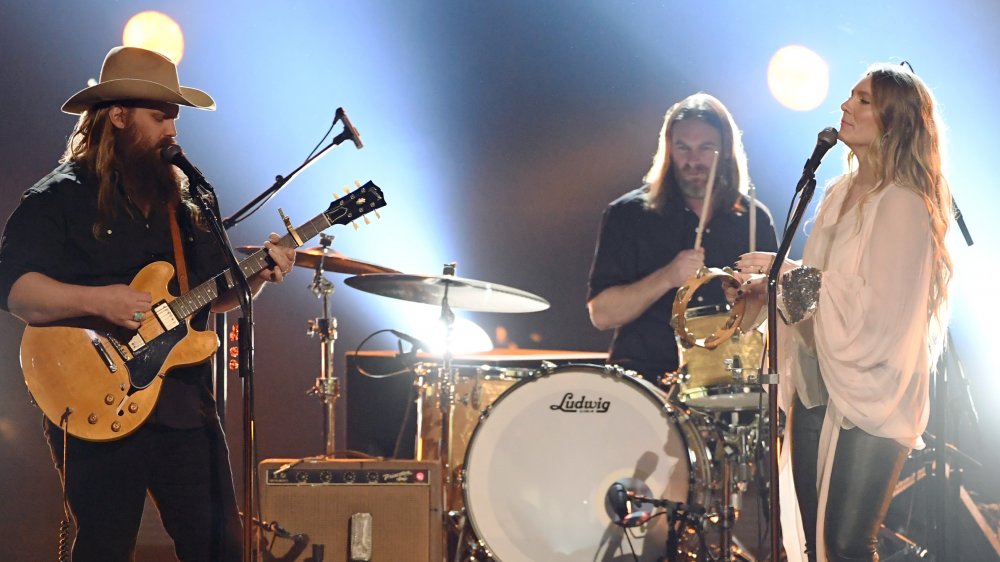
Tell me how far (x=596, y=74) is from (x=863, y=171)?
10.4 feet

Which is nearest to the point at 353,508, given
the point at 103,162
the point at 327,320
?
the point at 327,320

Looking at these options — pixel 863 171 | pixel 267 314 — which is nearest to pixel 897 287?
pixel 863 171

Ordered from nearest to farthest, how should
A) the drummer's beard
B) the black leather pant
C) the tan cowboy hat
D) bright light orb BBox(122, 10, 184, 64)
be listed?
the black leather pant, the tan cowboy hat, the drummer's beard, bright light orb BBox(122, 10, 184, 64)

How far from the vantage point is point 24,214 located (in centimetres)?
321

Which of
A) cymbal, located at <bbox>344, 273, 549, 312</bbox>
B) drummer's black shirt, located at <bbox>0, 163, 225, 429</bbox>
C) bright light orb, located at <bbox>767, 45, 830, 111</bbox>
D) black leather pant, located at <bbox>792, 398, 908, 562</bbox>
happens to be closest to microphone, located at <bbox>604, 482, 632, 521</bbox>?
cymbal, located at <bbox>344, 273, 549, 312</bbox>

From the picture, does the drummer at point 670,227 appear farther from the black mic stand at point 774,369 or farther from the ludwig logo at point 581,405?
the black mic stand at point 774,369

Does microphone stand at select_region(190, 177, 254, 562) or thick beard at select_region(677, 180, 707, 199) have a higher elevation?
thick beard at select_region(677, 180, 707, 199)

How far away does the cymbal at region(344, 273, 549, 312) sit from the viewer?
14.9 feet

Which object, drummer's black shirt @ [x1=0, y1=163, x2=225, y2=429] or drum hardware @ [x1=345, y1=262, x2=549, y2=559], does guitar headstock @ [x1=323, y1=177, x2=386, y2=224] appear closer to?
drummer's black shirt @ [x1=0, y1=163, x2=225, y2=429]

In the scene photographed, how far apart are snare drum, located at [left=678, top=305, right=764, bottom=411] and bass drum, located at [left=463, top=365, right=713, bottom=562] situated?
0.53 feet

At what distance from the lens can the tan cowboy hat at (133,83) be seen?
3400 millimetres

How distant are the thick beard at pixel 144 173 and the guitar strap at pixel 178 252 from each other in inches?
2.3

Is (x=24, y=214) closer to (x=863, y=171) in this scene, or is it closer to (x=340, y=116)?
(x=340, y=116)

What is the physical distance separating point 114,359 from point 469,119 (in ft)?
11.3
